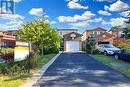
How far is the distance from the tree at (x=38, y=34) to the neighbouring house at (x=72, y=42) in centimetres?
2519

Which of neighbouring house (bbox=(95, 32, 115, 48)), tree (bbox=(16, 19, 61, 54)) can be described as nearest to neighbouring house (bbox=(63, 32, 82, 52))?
neighbouring house (bbox=(95, 32, 115, 48))

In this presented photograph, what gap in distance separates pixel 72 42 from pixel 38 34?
28.6 m

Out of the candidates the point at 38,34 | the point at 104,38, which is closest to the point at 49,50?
the point at 38,34

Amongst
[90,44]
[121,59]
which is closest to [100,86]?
[121,59]

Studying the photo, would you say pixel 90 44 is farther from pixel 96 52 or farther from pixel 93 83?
pixel 93 83

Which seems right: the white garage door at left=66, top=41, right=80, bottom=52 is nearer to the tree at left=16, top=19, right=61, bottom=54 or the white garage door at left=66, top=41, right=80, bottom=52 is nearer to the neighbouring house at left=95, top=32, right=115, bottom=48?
the neighbouring house at left=95, top=32, right=115, bottom=48

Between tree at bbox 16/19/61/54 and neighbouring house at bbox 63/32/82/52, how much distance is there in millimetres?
25195

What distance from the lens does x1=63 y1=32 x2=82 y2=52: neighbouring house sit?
220ft

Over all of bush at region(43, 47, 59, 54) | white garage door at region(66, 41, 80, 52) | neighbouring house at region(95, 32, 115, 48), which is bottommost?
bush at region(43, 47, 59, 54)

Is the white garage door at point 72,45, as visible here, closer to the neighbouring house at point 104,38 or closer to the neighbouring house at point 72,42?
the neighbouring house at point 72,42

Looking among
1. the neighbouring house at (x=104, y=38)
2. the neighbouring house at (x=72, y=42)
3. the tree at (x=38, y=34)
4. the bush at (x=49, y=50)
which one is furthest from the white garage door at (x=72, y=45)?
the tree at (x=38, y=34)

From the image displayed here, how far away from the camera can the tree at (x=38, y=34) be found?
40.1 metres

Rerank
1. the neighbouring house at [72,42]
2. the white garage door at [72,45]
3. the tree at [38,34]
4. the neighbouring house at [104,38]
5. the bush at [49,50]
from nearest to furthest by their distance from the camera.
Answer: the tree at [38,34] → the bush at [49,50] → the neighbouring house at [104,38] → the white garage door at [72,45] → the neighbouring house at [72,42]

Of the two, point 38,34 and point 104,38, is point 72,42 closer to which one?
point 104,38
